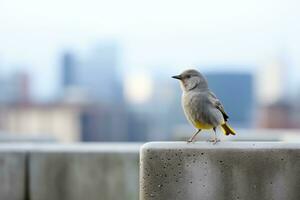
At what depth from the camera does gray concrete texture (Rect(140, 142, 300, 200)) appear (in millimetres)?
5723

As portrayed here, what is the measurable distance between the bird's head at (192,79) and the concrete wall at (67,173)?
11.2 feet

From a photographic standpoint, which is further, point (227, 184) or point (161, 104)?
point (161, 104)

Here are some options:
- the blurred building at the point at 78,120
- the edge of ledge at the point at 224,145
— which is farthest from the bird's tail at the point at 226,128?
the blurred building at the point at 78,120

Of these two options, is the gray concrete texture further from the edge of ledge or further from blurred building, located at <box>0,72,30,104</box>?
blurred building, located at <box>0,72,30,104</box>

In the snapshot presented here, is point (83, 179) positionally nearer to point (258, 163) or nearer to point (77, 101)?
point (258, 163)

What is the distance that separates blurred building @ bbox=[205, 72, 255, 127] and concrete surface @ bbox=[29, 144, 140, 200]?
132m

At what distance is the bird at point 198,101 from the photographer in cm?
618

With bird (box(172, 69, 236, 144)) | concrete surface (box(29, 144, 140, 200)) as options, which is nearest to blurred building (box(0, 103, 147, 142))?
concrete surface (box(29, 144, 140, 200))

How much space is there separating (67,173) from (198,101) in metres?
3.58

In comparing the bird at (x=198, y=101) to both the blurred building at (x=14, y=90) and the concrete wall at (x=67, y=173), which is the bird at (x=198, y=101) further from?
the blurred building at (x=14, y=90)

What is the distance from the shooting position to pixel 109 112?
15388 cm

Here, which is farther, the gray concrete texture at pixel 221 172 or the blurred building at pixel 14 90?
the blurred building at pixel 14 90

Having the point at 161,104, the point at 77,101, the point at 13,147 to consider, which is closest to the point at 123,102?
the point at 161,104

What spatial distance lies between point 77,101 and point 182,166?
14747 cm
